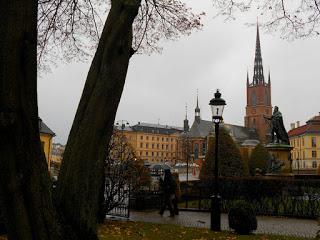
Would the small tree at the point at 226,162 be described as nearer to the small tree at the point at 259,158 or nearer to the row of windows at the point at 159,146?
the small tree at the point at 259,158

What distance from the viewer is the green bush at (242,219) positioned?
10.7 meters

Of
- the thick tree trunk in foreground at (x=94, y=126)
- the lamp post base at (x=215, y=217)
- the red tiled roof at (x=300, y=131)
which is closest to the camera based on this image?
the thick tree trunk in foreground at (x=94, y=126)

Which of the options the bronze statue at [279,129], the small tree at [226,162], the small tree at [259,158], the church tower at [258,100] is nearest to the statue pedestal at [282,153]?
the bronze statue at [279,129]

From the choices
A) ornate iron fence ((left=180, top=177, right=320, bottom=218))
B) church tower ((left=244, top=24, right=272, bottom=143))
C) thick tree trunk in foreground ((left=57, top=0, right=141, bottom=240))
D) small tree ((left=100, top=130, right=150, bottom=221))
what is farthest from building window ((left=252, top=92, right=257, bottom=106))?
thick tree trunk in foreground ((left=57, top=0, right=141, bottom=240))

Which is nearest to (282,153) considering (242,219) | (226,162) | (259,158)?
(226,162)

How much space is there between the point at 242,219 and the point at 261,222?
3.87m

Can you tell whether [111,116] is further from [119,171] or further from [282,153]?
[282,153]

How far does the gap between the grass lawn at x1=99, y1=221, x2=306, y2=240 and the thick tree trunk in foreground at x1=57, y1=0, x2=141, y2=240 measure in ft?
16.7

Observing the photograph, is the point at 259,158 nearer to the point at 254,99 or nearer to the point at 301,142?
the point at 301,142

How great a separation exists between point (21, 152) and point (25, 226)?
2.36 ft

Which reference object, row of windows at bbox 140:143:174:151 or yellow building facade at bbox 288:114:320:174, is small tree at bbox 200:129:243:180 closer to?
yellow building facade at bbox 288:114:320:174

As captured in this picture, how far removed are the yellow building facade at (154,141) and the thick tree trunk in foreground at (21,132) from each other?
131m

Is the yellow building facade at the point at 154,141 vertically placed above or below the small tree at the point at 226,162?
above

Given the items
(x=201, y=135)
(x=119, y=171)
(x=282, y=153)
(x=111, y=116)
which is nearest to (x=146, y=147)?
(x=201, y=135)
